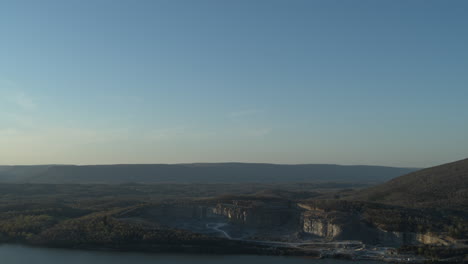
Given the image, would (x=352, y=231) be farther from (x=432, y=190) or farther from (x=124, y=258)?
(x=124, y=258)

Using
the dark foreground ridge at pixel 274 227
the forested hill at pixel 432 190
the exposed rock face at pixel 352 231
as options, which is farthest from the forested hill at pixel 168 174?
the exposed rock face at pixel 352 231

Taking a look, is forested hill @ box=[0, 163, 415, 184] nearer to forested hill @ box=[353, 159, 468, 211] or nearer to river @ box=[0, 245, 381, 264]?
forested hill @ box=[353, 159, 468, 211]

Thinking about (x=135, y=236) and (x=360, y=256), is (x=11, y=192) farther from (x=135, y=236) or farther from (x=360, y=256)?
(x=360, y=256)

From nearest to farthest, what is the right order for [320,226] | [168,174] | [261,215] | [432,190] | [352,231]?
[352,231], [320,226], [261,215], [432,190], [168,174]

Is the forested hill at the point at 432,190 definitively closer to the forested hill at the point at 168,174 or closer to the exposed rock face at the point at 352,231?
the exposed rock face at the point at 352,231

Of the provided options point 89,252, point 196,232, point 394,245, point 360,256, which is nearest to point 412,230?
point 394,245

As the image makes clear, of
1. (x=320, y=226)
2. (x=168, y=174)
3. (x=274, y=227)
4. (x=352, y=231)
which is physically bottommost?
(x=274, y=227)

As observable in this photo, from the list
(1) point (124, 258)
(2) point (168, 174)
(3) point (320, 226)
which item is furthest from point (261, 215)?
(2) point (168, 174)

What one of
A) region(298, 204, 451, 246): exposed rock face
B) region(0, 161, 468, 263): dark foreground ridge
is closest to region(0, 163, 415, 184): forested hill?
region(0, 161, 468, 263): dark foreground ridge
